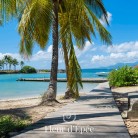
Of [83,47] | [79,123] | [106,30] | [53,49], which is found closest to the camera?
[79,123]

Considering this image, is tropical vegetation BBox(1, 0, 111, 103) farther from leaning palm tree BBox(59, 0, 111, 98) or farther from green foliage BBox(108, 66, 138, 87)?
green foliage BBox(108, 66, 138, 87)

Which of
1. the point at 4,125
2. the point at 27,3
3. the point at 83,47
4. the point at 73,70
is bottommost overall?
the point at 4,125

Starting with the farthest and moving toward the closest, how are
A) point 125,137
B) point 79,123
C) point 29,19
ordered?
point 29,19, point 79,123, point 125,137

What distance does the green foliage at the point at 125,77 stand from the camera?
23203 millimetres

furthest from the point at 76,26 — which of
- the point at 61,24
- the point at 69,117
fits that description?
the point at 69,117

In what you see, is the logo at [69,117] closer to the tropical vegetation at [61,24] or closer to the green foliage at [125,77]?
the tropical vegetation at [61,24]

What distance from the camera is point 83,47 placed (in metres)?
18.9

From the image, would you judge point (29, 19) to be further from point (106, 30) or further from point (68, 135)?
point (68, 135)

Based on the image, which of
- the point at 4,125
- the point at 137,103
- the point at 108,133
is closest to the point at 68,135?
the point at 108,133

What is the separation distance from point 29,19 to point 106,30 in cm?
453

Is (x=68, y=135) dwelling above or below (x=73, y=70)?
below

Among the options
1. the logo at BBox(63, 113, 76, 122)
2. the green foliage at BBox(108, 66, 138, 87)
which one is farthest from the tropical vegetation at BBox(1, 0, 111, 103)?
the green foliage at BBox(108, 66, 138, 87)

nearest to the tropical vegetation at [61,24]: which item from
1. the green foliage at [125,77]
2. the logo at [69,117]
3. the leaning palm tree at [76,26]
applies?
the leaning palm tree at [76,26]

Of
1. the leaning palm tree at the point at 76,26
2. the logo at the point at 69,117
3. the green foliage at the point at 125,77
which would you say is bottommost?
the logo at the point at 69,117
